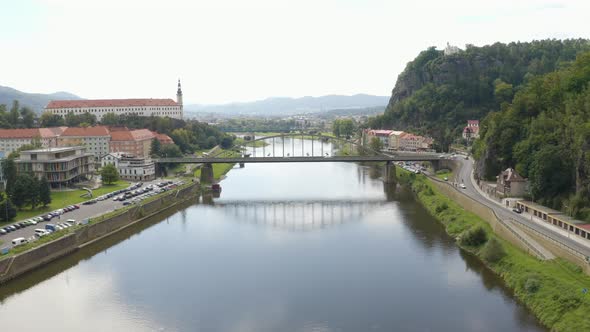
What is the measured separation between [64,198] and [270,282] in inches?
499

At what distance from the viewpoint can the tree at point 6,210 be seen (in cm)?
1780

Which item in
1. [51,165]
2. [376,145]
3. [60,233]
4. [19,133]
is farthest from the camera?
[376,145]

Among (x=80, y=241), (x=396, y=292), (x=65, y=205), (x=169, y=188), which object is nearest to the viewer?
(x=396, y=292)

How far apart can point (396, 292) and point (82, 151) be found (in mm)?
20736

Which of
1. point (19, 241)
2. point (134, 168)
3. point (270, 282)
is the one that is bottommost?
point (270, 282)

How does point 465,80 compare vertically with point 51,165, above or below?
above

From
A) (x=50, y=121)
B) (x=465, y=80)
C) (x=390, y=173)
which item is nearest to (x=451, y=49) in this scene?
(x=465, y=80)

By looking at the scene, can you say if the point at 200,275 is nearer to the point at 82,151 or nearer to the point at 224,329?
the point at 224,329

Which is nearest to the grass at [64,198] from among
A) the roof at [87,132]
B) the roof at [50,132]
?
the roof at [87,132]

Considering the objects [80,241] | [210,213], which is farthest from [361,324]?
[210,213]

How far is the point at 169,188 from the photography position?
2727 centimetres

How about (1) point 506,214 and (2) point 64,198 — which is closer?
(1) point 506,214

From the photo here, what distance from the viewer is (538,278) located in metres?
12.5

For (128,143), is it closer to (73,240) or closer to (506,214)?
(73,240)
